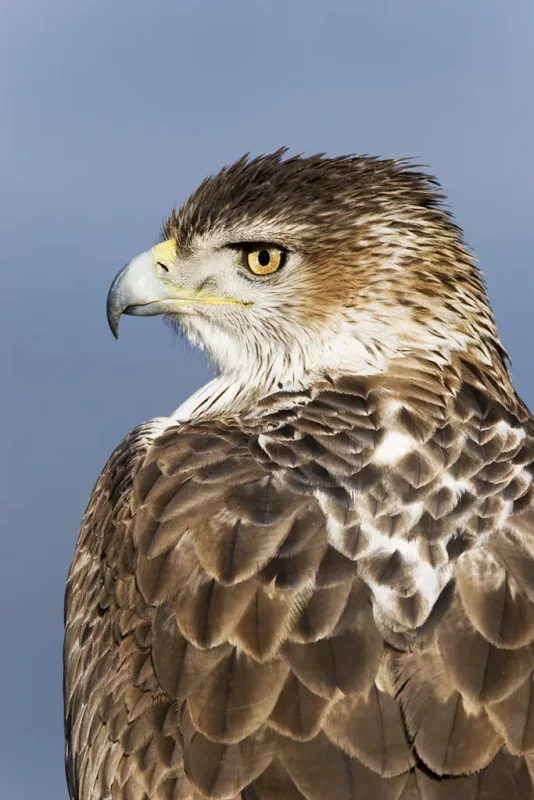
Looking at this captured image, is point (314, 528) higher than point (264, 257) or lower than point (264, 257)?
lower

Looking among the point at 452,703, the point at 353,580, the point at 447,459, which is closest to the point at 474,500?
the point at 447,459

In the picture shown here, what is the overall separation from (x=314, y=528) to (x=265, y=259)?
1.89 metres

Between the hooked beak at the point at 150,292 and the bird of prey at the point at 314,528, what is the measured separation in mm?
11

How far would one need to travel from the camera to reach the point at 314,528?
4.41 m

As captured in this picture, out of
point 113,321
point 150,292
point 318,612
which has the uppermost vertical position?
point 150,292

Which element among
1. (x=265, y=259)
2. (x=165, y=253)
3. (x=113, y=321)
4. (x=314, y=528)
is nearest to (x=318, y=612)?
(x=314, y=528)

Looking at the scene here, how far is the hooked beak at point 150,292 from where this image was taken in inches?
240

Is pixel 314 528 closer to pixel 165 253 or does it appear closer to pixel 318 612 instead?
pixel 318 612

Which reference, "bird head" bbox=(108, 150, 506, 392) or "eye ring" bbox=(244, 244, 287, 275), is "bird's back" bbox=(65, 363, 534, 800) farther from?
"eye ring" bbox=(244, 244, 287, 275)

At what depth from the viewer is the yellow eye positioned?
591 centimetres

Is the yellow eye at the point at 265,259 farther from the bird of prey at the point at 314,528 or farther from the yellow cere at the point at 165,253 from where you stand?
the yellow cere at the point at 165,253

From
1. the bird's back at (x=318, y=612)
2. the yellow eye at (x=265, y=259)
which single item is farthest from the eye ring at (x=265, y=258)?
the bird's back at (x=318, y=612)

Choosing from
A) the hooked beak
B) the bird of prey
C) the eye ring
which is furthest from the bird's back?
the hooked beak

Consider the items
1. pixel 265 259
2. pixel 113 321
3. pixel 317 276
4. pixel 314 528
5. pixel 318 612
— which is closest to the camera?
pixel 318 612
